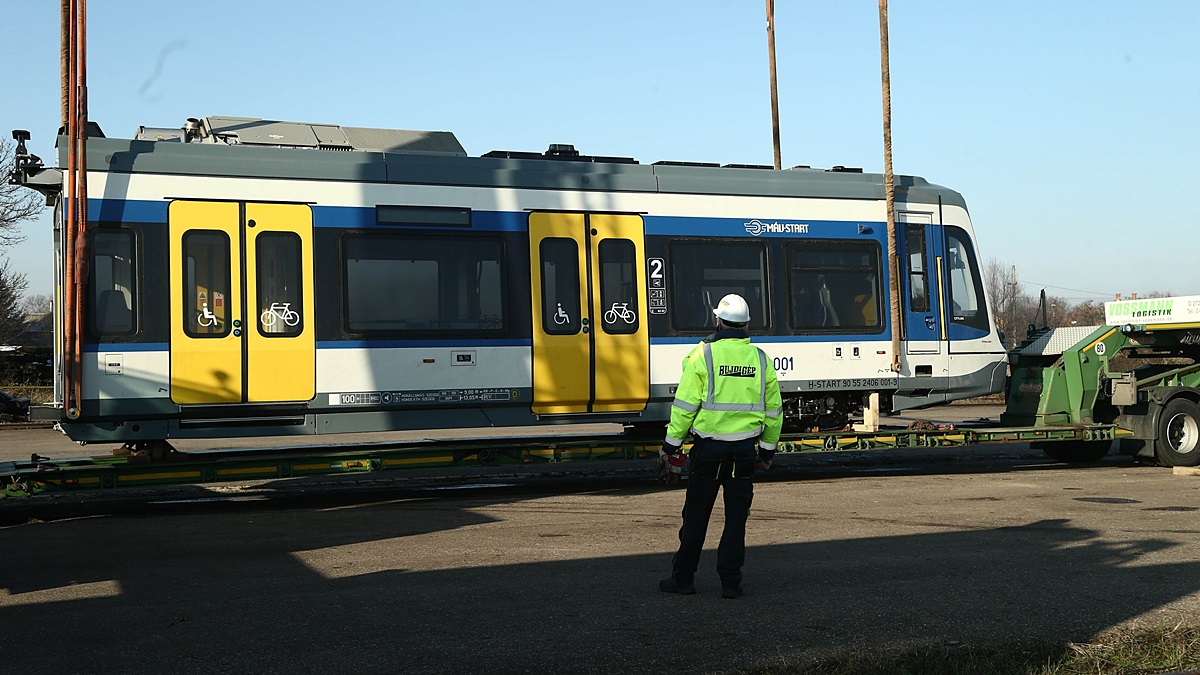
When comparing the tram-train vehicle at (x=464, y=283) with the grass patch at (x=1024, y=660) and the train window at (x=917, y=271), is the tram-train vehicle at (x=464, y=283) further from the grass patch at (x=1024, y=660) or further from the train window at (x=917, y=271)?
the grass patch at (x=1024, y=660)

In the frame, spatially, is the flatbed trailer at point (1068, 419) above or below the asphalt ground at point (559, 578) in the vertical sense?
above

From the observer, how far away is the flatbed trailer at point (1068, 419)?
13148 millimetres

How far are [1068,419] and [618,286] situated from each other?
6617 mm

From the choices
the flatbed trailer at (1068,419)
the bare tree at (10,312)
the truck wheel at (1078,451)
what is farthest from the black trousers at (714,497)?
the bare tree at (10,312)

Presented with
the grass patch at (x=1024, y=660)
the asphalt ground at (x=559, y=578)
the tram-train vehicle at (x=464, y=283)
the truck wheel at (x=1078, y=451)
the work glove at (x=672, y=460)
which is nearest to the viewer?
the grass patch at (x=1024, y=660)

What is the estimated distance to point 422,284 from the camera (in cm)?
1291

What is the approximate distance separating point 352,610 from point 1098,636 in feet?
13.7

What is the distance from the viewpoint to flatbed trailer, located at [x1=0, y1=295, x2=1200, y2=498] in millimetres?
13148

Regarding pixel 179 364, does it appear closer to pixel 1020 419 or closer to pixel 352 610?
pixel 352 610

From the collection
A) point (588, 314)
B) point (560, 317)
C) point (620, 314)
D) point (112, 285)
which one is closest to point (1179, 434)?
point (620, 314)

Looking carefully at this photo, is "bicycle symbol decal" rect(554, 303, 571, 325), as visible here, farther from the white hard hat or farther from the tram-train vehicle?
the white hard hat

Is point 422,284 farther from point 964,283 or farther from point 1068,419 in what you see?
point 1068,419

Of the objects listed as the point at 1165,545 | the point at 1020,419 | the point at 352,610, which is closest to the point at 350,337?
the point at 352,610

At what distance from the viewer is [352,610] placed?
722 centimetres
